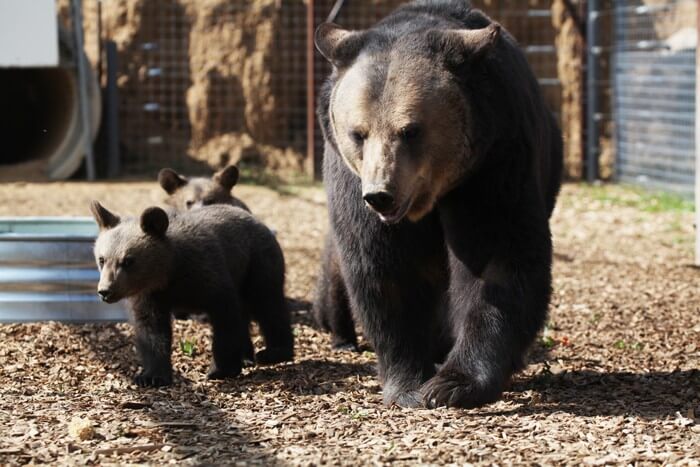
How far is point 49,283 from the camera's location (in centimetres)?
698

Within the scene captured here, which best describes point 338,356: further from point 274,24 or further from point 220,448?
point 274,24

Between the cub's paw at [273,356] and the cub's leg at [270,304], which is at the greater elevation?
the cub's leg at [270,304]

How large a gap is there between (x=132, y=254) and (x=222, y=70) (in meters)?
10.1

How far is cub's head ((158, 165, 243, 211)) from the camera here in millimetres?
8602

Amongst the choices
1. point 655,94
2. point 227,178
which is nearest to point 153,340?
point 227,178

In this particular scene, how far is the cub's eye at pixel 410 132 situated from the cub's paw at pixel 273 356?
84.8 inches

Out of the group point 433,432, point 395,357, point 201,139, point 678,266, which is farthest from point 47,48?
point 433,432

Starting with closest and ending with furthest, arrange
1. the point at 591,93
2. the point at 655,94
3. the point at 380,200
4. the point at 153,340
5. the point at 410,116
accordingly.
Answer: the point at 380,200
the point at 410,116
the point at 153,340
the point at 655,94
the point at 591,93

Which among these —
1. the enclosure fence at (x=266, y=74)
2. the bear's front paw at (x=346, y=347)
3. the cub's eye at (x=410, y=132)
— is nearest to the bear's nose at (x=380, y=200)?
the cub's eye at (x=410, y=132)

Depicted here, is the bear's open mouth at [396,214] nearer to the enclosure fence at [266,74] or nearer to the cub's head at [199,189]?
the cub's head at [199,189]

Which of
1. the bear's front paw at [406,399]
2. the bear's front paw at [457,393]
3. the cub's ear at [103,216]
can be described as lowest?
the bear's front paw at [406,399]

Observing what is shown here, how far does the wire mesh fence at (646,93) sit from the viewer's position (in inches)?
558

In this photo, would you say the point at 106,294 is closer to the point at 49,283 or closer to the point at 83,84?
the point at 49,283

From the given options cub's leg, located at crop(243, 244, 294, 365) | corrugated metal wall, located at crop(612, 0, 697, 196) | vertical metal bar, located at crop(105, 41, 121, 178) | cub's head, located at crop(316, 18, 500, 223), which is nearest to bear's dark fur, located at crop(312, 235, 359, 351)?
cub's leg, located at crop(243, 244, 294, 365)
